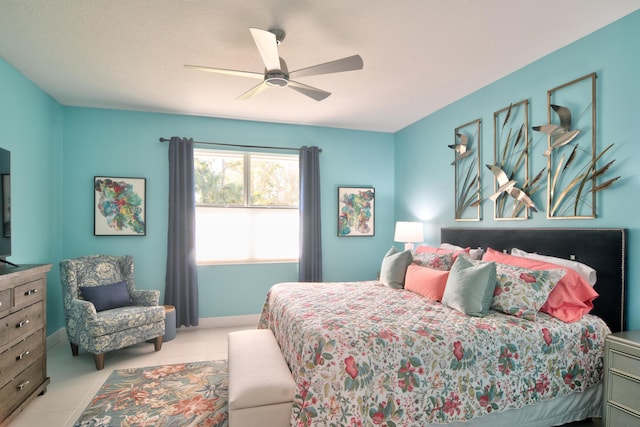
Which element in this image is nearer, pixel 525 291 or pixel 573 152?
pixel 525 291

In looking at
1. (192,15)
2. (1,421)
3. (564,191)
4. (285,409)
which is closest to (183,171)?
(192,15)

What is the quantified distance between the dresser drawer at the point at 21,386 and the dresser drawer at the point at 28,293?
19.3 inches

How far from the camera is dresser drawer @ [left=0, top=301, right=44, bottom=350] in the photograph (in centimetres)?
230

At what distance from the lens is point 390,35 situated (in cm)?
262

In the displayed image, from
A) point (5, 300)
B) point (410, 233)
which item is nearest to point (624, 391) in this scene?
point (410, 233)

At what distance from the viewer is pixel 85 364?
342cm

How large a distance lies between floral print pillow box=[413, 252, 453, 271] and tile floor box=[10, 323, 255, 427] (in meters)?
2.25

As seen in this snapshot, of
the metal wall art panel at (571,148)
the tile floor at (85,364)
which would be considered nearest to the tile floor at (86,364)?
the tile floor at (85,364)

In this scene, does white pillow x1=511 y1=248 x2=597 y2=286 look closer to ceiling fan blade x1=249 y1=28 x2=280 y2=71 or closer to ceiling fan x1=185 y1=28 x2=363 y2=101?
ceiling fan x1=185 y1=28 x2=363 y2=101

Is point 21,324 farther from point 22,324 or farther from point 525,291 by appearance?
point 525,291

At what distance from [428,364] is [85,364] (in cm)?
329

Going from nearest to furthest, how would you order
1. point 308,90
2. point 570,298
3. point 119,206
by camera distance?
1. point 570,298
2. point 308,90
3. point 119,206

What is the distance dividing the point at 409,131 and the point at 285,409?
4120mm

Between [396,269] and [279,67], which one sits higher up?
[279,67]
